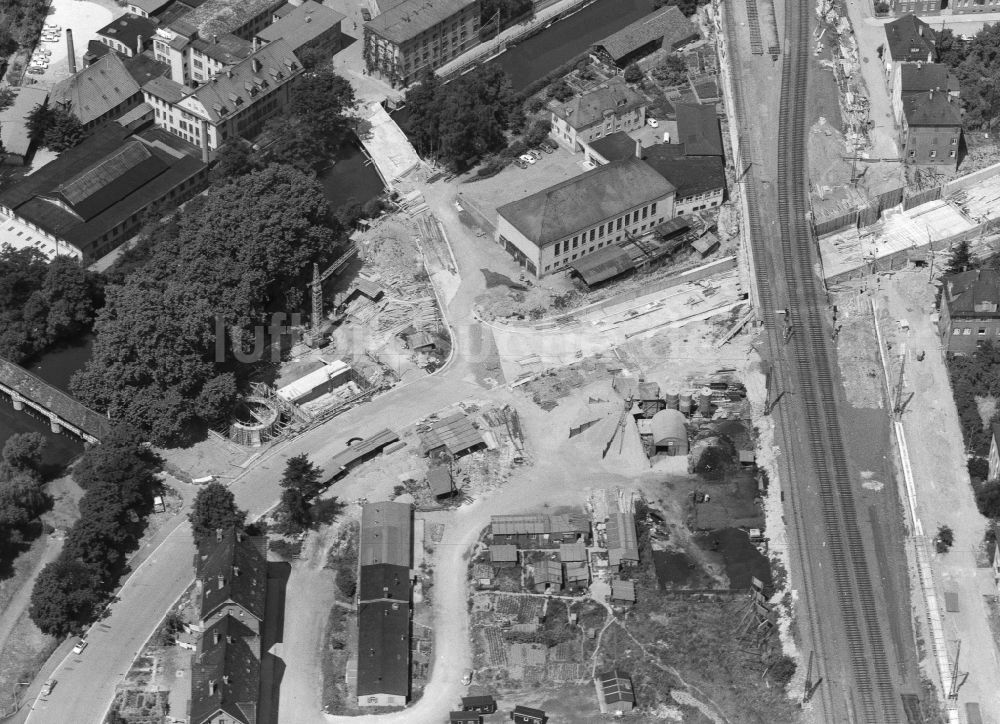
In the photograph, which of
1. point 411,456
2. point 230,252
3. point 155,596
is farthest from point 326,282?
point 155,596

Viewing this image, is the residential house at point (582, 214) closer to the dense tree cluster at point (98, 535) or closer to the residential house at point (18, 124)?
the dense tree cluster at point (98, 535)

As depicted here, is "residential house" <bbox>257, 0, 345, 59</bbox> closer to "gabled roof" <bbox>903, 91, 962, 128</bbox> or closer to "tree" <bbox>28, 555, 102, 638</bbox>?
"gabled roof" <bbox>903, 91, 962, 128</bbox>

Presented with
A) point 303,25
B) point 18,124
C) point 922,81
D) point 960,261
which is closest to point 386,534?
point 960,261

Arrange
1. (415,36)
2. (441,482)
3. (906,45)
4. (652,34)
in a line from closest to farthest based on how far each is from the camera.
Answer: (441,482)
(906,45)
(415,36)
(652,34)

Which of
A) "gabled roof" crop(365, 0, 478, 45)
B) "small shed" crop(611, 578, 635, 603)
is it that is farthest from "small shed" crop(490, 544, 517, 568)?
"gabled roof" crop(365, 0, 478, 45)

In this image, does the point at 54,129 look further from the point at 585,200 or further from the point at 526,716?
the point at 526,716

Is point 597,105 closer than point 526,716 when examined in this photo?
No

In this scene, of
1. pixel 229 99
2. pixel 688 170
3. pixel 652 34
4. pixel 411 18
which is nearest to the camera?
pixel 688 170
